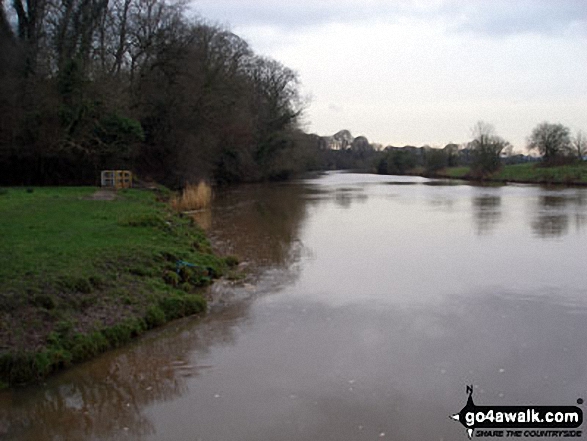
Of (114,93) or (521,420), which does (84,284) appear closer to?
(521,420)

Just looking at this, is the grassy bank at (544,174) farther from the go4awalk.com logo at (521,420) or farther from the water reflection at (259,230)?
the go4awalk.com logo at (521,420)

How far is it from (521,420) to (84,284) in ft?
18.5

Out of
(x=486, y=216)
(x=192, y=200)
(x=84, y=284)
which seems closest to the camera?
(x=84, y=284)

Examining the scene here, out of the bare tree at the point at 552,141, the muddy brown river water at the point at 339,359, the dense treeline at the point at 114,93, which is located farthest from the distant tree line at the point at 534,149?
the muddy brown river water at the point at 339,359

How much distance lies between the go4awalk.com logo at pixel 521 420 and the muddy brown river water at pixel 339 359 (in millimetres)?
127

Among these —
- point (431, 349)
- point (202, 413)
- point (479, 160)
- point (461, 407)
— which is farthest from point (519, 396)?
Result: point (479, 160)

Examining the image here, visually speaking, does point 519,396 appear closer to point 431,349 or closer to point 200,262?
point 431,349

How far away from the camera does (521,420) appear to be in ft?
17.2

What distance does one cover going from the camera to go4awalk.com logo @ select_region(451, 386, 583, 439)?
16.6ft

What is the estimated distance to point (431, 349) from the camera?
6.87 meters

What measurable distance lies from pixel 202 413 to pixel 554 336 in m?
4.72

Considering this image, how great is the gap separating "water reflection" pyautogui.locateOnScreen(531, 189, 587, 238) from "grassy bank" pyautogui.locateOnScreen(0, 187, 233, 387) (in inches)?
429

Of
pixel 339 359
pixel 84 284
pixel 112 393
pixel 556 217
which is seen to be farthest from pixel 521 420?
pixel 556 217

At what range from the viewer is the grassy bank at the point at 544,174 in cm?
4888
